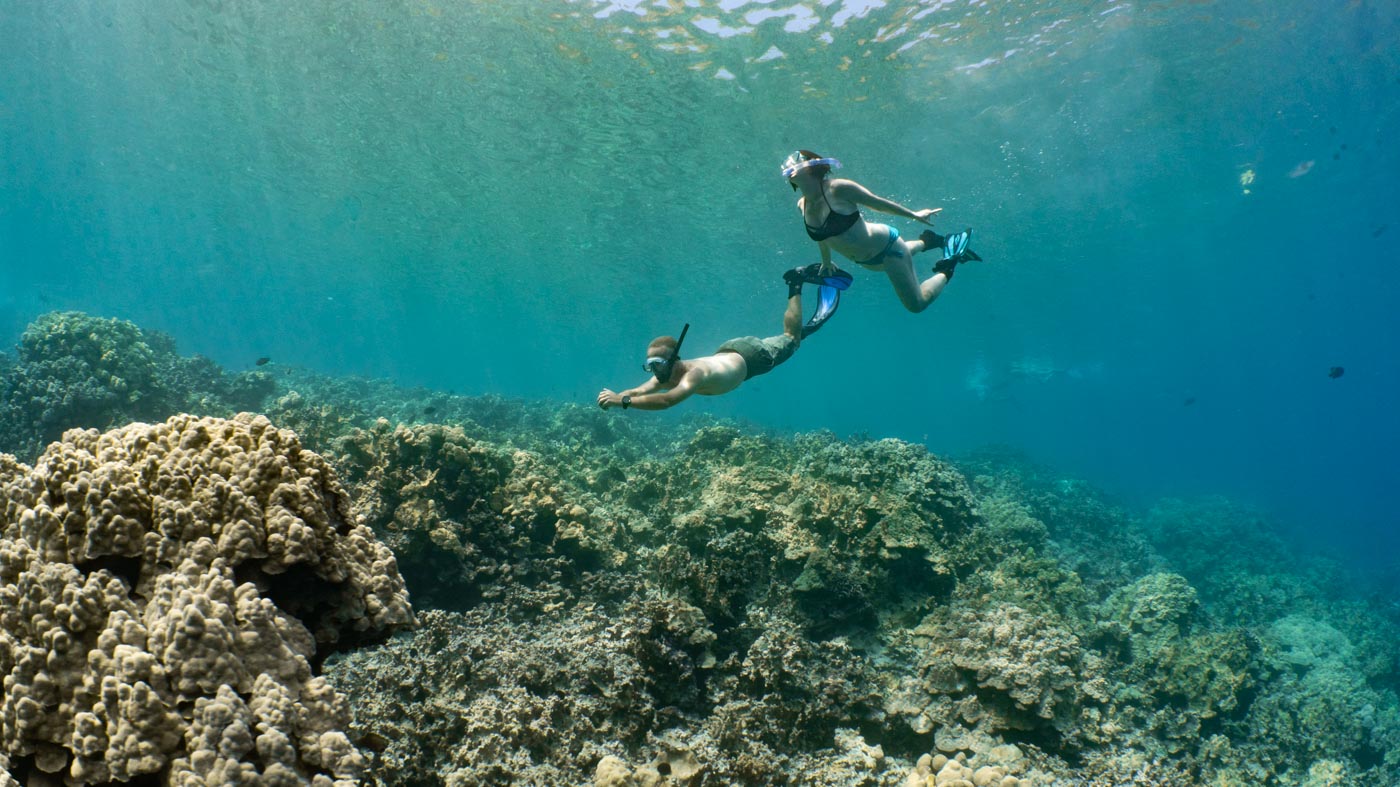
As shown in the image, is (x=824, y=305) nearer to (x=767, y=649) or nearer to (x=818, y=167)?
(x=818, y=167)

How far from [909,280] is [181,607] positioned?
8.39 m

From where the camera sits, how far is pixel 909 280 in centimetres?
845

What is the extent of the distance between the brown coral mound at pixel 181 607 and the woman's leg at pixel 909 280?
7436 mm

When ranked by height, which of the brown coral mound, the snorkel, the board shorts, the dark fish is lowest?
the dark fish

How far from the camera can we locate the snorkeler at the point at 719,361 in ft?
20.0

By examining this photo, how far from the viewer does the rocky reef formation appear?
4219 millimetres

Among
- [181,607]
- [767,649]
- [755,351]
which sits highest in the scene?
[755,351]

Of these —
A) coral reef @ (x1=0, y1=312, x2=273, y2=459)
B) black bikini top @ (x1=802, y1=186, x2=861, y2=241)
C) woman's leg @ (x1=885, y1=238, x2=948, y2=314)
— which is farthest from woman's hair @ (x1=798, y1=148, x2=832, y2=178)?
coral reef @ (x1=0, y1=312, x2=273, y2=459)

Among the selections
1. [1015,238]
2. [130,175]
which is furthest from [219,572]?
[130,175]

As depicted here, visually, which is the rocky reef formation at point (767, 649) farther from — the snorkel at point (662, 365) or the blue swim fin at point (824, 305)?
the blue swim fin at point (824, 305)

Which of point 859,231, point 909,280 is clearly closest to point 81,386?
point 859,231

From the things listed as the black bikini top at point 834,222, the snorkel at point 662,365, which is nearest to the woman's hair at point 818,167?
the black bikini top at point 834,222

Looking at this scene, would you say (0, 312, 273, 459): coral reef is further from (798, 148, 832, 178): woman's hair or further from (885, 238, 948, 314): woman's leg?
(885, 238, 948, 314): woman's leg

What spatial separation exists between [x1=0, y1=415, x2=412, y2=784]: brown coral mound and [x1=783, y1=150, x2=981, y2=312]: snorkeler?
5.68 metres
